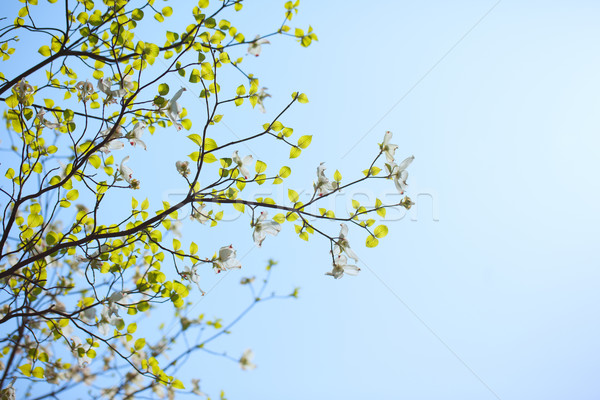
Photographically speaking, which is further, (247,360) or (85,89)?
(247,360)

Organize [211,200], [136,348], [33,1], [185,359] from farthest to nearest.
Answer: [185,359], [33,1], [136,348], [211,200]

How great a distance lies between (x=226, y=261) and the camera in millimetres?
1000

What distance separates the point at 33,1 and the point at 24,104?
1.27 feet

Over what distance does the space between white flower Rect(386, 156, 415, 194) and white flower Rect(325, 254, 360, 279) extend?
0.26 m

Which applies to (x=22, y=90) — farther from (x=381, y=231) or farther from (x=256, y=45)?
(x=381, y=231)

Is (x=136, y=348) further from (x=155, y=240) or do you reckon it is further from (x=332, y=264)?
(x=332, y=264)

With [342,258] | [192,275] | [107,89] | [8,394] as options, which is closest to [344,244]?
[342,258]

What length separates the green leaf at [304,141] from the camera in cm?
105

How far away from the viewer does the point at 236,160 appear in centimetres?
98

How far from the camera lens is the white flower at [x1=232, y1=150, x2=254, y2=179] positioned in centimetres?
98

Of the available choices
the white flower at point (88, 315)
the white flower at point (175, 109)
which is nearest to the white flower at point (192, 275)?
the white flower at point (88, 315)

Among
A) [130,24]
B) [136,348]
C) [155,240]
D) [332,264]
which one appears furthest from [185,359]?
[130,24]

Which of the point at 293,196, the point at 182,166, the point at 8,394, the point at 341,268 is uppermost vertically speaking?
the point at 182,166

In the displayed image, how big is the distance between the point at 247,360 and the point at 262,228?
1.02 meters
